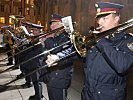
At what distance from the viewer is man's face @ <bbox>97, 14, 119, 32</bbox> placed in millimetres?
3303

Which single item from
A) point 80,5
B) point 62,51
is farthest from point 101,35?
point 80,5

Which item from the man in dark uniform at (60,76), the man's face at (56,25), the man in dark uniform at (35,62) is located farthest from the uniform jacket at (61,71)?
the man in dark uniform at (35,62)

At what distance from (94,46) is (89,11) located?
9.92 m

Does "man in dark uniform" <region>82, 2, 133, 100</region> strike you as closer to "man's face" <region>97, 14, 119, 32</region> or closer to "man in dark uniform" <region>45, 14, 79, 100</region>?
"man's face" <region>97, 14, 119, 32</region>

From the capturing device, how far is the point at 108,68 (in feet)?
10.9

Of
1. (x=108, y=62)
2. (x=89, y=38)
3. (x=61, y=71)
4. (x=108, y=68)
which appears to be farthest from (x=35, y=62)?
(x=108, y=62)

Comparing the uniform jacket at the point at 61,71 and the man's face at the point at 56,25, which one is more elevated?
the man's face at the point at 56,25

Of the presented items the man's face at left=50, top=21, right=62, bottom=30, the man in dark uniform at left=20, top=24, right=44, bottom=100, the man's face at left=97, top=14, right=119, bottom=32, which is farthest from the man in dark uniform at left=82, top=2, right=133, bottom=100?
the man in dark uniform at left=20, top=24, right=44, bottom=100

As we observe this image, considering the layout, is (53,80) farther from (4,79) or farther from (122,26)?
(4,79)

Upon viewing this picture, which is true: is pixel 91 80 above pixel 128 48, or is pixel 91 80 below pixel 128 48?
below

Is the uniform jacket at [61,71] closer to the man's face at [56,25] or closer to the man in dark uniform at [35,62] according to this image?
the man's face at [56,25]

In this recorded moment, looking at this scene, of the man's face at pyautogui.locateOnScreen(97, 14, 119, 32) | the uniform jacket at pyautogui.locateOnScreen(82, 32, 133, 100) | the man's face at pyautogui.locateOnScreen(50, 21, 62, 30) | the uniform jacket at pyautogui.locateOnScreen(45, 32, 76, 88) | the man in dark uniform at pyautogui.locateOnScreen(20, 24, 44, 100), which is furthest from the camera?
the man in dark uniform at pyautogui.locateOnScreen(20, 24, 44, 100)

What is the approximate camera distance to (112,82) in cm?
330

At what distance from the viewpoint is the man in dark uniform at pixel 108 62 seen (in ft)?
10.1
